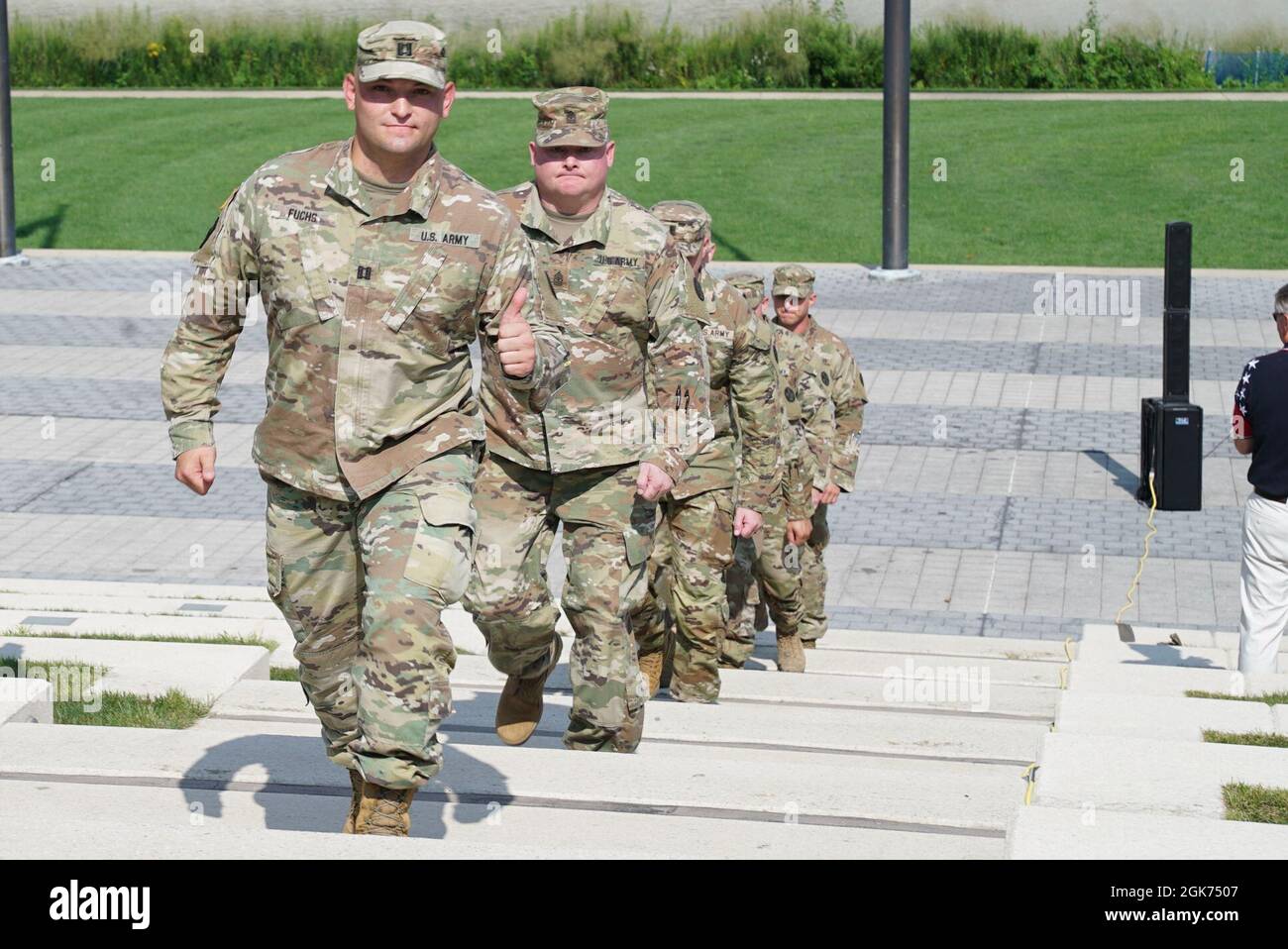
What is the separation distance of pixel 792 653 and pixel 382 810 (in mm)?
4594

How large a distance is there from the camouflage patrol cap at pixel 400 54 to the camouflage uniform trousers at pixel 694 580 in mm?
3106

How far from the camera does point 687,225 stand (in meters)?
7.88

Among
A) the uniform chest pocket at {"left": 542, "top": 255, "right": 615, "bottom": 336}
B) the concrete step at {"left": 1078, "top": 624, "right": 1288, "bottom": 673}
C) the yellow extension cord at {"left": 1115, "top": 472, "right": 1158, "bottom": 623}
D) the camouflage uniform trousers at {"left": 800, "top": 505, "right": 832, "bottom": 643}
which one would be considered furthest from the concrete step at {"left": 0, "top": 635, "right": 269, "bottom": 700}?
the yellow extension cord at {"left": 1115, "top": 472, "right": 1158, "bottom": 623}

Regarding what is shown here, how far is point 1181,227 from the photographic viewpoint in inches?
496

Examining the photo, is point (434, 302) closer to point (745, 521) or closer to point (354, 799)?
point (354, 799)

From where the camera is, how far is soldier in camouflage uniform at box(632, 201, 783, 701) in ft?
26.3

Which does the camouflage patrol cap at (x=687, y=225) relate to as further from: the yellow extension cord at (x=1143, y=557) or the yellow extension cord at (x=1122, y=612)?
the yellow extension cord at (x=1143, y=557)

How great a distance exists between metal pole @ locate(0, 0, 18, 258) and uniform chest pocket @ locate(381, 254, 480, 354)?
1647 centimetres

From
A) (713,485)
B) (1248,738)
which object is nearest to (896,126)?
(713,485)

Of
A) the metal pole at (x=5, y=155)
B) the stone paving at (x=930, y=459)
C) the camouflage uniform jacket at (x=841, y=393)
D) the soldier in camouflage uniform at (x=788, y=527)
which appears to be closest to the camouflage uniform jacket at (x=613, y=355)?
the soldier in camouflage uniform at (x=788, y=527)

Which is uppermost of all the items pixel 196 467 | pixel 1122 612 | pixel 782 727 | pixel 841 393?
pixel 196 467
